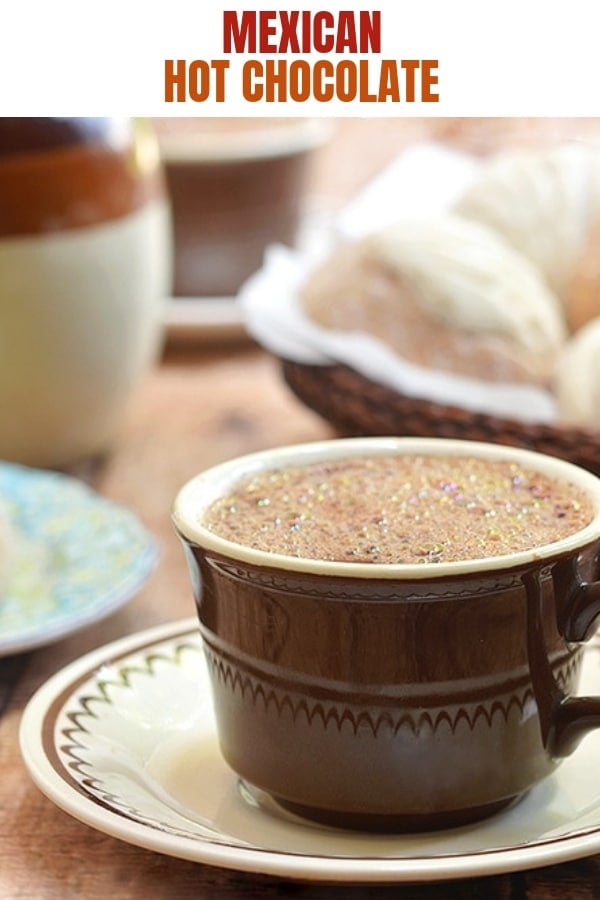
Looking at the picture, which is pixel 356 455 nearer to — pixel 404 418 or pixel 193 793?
pixel 193 793

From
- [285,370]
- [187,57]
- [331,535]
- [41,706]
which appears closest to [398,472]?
[331,535]

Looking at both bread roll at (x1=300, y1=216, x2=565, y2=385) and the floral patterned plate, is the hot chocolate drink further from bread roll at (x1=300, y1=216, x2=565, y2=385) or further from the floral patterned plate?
bread roll at (x1=300, y1=216, x2=565, y2=385)

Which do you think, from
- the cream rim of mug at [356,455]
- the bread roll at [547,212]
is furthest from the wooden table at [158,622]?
the bread roll at [547,212]

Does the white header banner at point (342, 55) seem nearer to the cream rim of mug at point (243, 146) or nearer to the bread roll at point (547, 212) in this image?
the bread roll at point (547, 212)

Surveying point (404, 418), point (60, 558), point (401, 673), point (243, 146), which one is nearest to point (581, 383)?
point (404, 418)

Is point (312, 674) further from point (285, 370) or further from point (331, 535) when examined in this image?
point (285, 370)

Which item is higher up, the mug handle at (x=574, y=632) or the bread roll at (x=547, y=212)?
the bread roll at (x=547, y=212)
